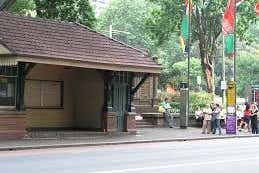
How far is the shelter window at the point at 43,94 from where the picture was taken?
92.6 ft

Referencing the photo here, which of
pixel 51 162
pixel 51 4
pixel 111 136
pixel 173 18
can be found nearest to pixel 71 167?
pixel 51 162

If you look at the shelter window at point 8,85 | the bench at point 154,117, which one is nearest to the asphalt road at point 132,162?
the shelter window at point 8,85

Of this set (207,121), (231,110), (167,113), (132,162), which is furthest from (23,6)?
(132,162)

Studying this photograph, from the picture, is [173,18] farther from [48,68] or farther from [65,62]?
[65,62]

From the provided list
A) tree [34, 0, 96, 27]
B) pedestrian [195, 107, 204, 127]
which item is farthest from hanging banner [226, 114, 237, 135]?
tree [34, 0, 96, 27]

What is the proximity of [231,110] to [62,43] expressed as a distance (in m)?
10.2

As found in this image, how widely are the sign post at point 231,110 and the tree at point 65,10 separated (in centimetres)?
1126

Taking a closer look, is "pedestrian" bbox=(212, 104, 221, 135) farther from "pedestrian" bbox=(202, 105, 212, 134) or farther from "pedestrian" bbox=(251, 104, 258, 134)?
"pedestrian" bbox=(251, 104, 258, 134)

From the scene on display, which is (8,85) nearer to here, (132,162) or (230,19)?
(132,162)

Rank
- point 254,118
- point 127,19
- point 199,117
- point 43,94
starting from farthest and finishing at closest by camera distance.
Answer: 1. point 127,19
2. point 199,117
3. point 254,118
4. point 43,94

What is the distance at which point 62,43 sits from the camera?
89.8ft

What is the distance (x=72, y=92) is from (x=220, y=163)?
49.9 ft

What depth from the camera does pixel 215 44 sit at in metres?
48.4

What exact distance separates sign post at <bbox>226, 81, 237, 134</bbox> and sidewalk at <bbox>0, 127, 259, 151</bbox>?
75cm
